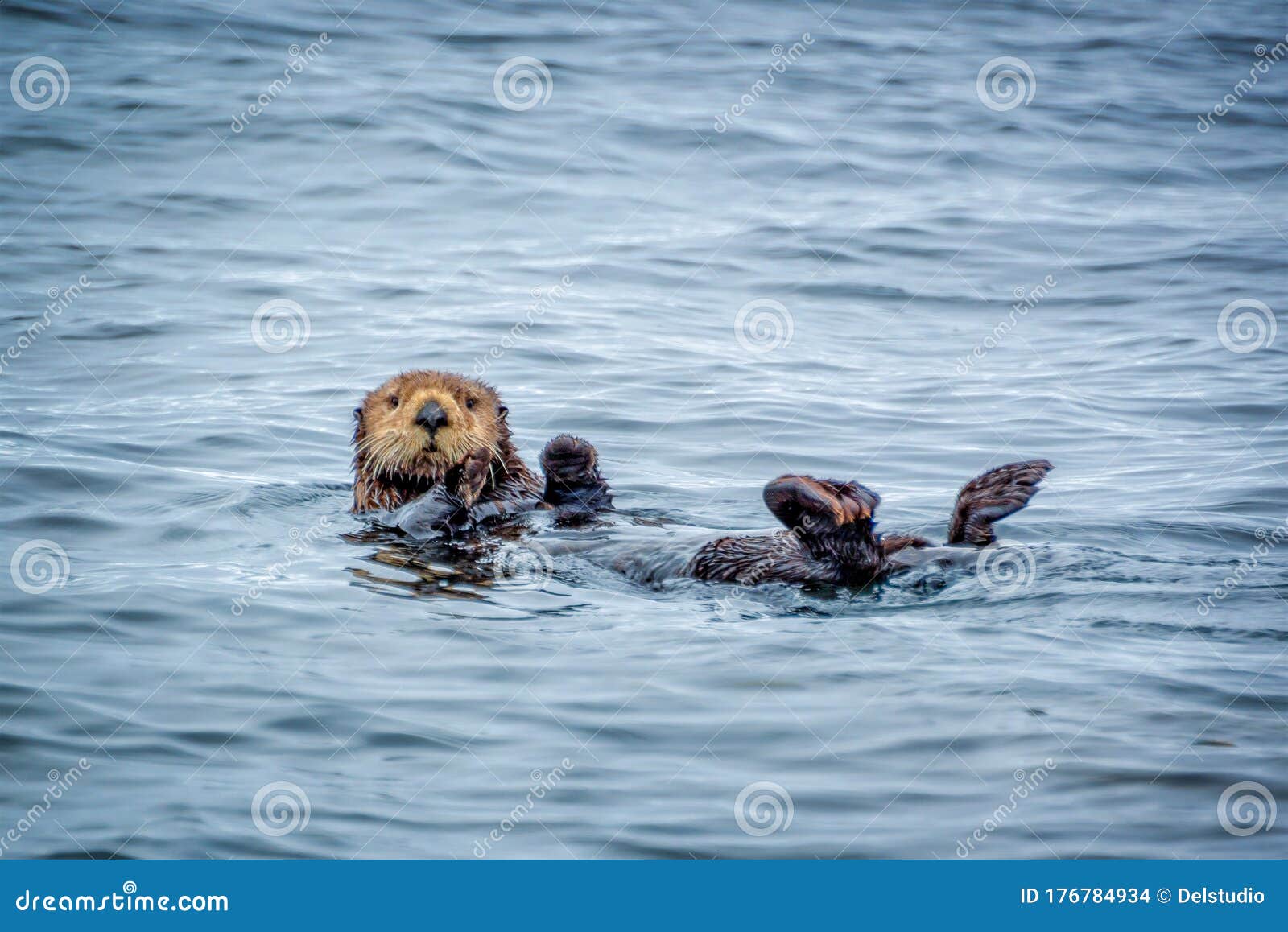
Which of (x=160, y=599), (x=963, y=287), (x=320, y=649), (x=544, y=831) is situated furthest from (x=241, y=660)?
(x=963, y=287)

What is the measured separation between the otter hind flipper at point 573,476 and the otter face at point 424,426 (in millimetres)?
275

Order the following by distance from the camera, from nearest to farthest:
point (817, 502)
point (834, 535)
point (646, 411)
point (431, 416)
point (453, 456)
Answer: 1. point (817, 502)
2. point (834, 535)
3. point (431, 416)
4. point (453, 456)
5. point (646, 411)

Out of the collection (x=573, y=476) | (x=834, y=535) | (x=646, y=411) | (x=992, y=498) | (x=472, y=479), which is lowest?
(x=834, y=535)

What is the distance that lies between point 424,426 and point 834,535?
6.16ft

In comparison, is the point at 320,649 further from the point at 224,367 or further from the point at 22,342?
the point at 22,342

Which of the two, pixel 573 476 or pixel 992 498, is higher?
pixel 573 476

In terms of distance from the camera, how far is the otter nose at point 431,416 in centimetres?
552

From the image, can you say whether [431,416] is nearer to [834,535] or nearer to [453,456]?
[453,456]

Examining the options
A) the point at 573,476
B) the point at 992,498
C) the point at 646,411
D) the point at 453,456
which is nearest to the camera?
the point at 992,498

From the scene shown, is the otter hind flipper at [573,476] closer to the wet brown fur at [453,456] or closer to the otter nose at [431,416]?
Answer: the wet brown fur at [453,456]

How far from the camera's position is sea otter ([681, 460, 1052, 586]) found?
4.62 meters

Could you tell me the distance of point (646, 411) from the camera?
820 centimetres

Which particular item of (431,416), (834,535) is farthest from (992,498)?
(431,416)

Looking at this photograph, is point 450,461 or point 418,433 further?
point 450,461
